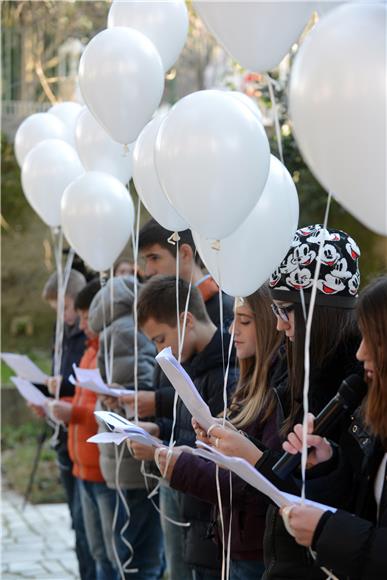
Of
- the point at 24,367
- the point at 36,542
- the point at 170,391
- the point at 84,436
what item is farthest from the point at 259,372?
the point at 36,542

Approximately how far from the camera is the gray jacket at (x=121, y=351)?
15.3 ft

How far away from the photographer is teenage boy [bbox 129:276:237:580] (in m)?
3.54

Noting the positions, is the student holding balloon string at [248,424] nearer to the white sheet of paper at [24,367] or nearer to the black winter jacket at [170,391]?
the black winter jacket at [170,391]

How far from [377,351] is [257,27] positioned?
913 mm

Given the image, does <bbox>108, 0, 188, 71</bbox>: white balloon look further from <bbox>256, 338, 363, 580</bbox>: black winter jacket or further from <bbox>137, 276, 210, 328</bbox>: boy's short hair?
<bbox>256, 338, 363, 580</bbox>: black winter jacket

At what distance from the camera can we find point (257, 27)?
8.73ft

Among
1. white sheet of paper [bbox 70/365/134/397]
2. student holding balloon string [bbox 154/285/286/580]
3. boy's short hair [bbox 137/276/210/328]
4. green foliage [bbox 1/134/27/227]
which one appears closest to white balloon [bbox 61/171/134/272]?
white sheet of paper [bbox 70/365/134/397]

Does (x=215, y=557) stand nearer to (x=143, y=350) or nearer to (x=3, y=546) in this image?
(x=143, y=350)

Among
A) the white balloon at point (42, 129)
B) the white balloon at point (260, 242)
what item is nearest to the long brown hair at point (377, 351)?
the white balloon at point (260, 242)

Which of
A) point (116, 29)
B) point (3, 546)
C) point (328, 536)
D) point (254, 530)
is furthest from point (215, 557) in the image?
point (3, 546)

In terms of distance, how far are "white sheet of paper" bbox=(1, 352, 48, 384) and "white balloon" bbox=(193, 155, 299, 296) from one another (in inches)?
Answer: 107

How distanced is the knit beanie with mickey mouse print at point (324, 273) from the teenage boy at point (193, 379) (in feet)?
2.41

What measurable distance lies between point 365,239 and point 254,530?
511 centimetres

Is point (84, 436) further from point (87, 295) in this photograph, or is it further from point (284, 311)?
point (284, 311)
